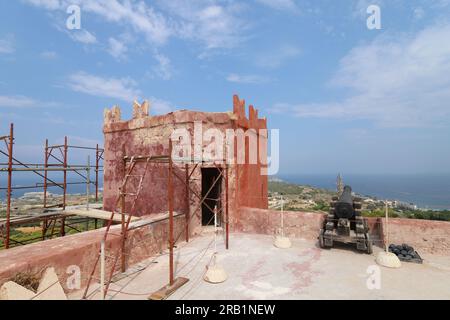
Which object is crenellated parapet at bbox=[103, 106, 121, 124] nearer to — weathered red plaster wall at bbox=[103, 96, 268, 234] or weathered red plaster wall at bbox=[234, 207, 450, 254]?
weathered red plaster wall at bbox=[103, 96, 268, 234]

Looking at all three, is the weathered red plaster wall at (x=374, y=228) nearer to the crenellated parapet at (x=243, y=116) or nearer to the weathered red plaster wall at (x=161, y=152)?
the weathered red plaster wall at (x=161, y=152)

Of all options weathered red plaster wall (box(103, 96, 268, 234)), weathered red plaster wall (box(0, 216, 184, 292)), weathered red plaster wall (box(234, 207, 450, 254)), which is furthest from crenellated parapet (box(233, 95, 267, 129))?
weathered red plaster wall (box(0, 216, 184, 292))

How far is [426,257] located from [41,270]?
398 inches

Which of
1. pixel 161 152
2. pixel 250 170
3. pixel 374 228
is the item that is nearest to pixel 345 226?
pixel 374 228

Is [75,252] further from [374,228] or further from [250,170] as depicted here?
[374,228]

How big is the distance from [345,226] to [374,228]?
1678 mm

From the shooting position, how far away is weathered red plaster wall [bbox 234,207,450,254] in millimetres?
7559

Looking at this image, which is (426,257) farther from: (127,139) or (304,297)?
(127,139)

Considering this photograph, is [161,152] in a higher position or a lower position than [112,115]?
lower

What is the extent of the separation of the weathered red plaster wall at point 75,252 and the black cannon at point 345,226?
553 centimetres

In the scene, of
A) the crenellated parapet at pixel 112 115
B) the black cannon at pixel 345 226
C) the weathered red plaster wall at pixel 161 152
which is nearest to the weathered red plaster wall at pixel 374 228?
the black cannon at pixel 345 226

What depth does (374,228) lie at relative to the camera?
879 centimetres

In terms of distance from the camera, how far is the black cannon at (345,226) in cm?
745
